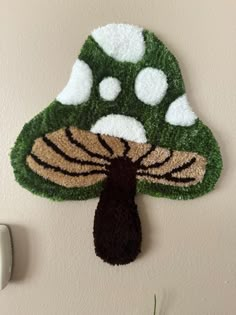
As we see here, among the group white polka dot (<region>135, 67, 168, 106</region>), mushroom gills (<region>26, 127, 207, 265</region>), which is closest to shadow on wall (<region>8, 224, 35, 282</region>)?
mushroom gills (<region>26, 127, 207, 265</region>)

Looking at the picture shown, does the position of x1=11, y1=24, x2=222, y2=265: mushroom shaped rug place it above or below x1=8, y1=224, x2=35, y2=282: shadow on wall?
above

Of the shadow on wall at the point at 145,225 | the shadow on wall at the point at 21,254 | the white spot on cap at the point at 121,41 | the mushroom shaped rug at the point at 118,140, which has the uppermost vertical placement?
the white spot on cap at the point at 121,41

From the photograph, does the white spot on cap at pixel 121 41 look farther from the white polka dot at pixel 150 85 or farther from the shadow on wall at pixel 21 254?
the shadow on wall at pixel 21 254

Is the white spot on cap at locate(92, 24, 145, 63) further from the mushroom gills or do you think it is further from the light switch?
the light switch

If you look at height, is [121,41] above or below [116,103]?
above

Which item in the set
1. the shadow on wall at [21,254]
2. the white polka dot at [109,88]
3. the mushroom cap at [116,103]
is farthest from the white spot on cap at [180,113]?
the shadow on wall at [21,254]

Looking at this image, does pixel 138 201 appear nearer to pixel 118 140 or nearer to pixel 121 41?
pixel 118 140

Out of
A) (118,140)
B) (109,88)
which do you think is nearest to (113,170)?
(118,140)
